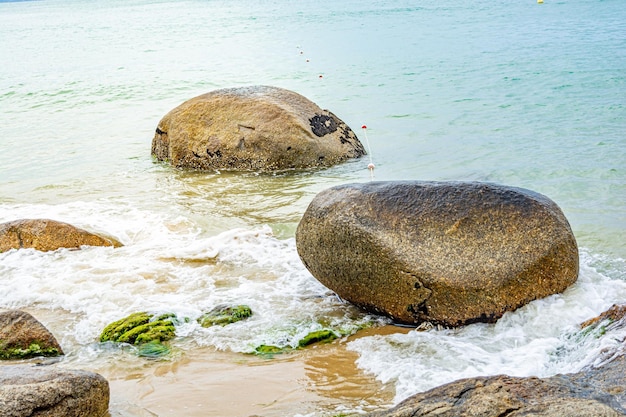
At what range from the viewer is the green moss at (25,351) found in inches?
224

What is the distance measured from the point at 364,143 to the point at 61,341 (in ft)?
26.4

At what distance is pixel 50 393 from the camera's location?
4.30 metres

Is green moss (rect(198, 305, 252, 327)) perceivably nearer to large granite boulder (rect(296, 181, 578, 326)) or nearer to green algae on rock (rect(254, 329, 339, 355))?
green algae on rock (rect(254, 329, 339, 355))

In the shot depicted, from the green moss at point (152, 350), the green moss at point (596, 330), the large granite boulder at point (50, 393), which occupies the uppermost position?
the large granite boulder at point (50, 393)

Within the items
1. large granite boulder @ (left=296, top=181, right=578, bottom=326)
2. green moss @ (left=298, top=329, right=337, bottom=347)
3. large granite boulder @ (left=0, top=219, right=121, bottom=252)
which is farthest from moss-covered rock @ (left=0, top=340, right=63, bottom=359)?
large granite boulder @ (left=0, top=219, right=121, bottom=252)

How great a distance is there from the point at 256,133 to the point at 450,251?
19.9 feet

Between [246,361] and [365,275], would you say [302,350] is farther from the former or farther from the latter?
[365,275]

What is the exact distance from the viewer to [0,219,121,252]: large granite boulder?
8.30 m

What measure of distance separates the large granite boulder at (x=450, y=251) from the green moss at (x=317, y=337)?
1.55 feet

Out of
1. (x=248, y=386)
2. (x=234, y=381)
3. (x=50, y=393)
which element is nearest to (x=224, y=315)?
(x=234, y=381)

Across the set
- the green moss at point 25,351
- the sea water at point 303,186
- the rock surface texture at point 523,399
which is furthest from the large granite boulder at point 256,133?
the rock surface texture at point 523,399

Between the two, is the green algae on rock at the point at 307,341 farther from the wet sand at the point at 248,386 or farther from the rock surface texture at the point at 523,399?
the rock surface texture at the point at 523,399

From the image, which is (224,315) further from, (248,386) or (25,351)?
(25,351)

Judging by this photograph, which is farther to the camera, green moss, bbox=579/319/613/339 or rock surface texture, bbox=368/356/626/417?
green moss, bbox=579/319/613/339
